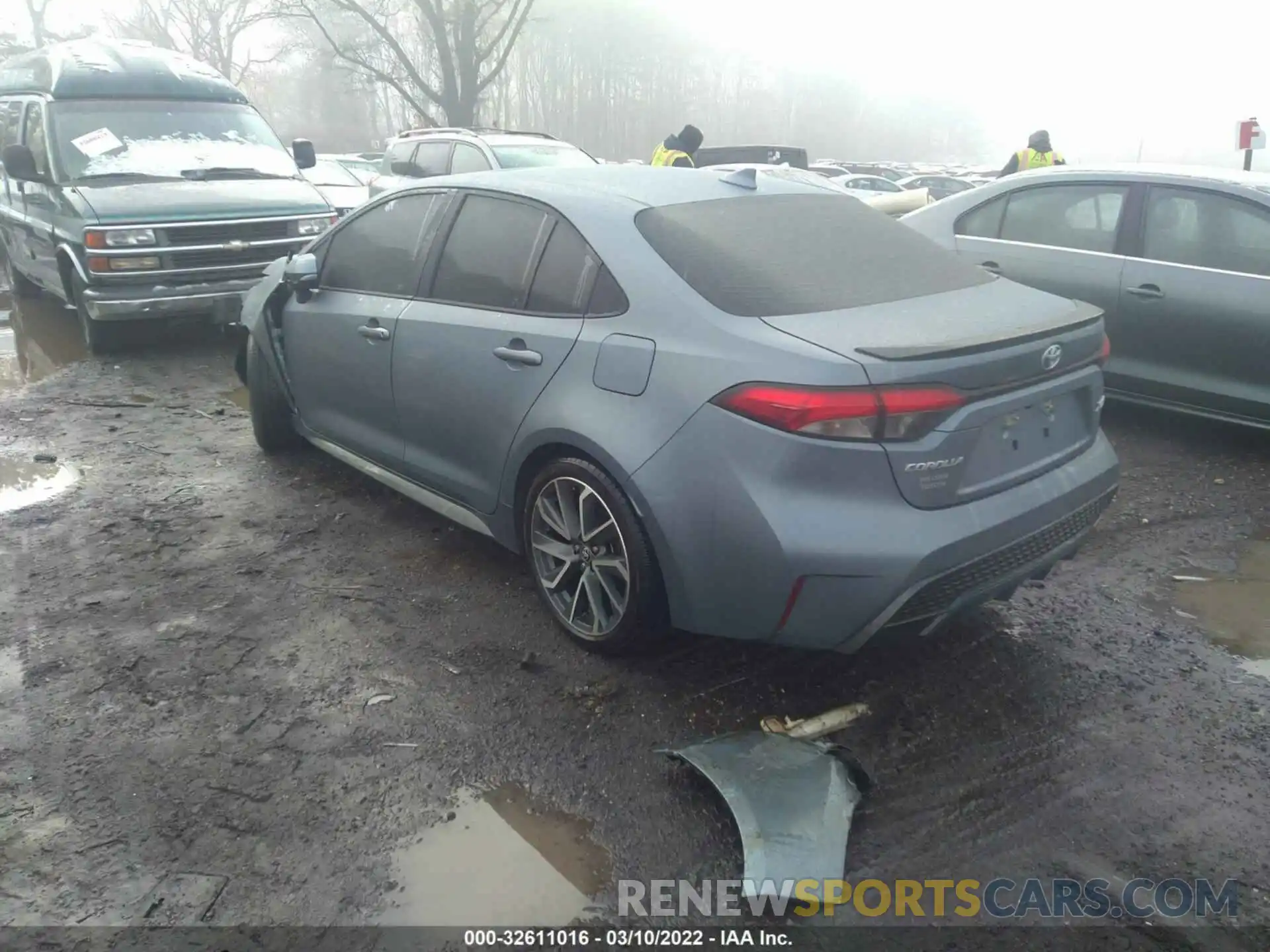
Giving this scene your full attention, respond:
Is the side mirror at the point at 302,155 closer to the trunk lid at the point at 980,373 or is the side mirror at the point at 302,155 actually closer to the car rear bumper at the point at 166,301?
the car rear bumper at the point at 166,301

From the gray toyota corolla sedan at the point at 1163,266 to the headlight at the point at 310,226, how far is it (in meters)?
5.40

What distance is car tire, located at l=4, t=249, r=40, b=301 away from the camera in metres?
10.0

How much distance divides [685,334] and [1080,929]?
188 cm

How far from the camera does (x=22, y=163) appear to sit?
790cm

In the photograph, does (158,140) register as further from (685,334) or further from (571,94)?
(571,94)

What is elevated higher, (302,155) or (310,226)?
(302,155)

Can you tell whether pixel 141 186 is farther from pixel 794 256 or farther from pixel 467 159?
pixel 794 256

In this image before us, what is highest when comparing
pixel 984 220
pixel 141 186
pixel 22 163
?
pixel 22 163

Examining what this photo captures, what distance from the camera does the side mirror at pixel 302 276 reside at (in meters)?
4.57

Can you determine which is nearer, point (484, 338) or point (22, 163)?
point (484, 338)

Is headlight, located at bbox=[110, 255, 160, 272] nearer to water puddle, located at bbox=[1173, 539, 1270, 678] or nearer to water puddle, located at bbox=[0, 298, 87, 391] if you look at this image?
water puddle, located at bbox=[0, 298, 87, 391]

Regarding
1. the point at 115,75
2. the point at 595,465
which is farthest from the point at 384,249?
the point at 115,75

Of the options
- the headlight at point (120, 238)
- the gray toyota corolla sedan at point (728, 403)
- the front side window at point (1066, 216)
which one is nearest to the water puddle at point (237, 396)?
the headlight at point (120, 238)

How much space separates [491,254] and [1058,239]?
3.92m
